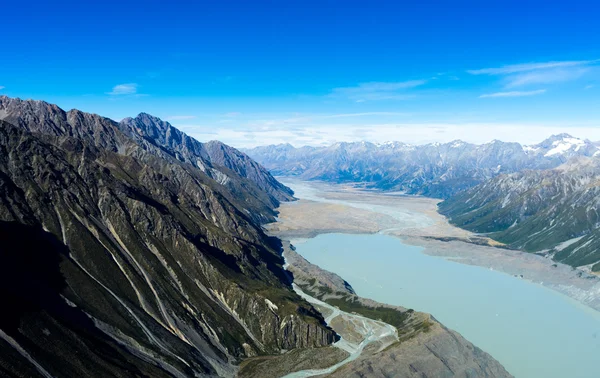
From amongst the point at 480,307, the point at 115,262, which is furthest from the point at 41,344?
the point at 480,307

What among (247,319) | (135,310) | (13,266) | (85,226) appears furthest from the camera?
(85,226)

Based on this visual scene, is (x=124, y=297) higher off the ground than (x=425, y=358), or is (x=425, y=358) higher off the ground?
(x=124, y=297)

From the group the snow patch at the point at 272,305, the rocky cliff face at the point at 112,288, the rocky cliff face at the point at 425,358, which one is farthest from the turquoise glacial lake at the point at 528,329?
the snow patch at the point at 272,305

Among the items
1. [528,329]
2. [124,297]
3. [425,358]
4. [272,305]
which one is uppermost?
[124,297]

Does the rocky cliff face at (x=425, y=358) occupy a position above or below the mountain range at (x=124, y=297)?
below

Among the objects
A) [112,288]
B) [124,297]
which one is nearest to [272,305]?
[124,297]

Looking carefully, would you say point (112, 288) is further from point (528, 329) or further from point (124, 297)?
point (528, 329)

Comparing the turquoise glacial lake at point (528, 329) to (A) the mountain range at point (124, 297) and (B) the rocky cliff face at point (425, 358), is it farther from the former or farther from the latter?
(A) the mountain range at point (124, 297)

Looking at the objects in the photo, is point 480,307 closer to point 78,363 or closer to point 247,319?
point 247,319
